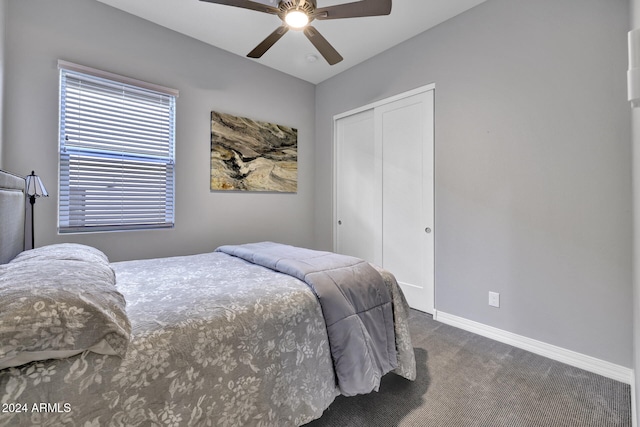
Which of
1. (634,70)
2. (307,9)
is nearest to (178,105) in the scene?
(307,9)

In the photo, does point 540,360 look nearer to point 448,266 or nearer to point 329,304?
point 448,266

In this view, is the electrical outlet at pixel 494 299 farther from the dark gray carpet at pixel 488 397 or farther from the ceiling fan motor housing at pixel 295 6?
the ceiling fan motor housing at pixel 295 6

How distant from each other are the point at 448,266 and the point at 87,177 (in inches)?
133

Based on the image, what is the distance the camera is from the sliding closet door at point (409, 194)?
2877 millimetres

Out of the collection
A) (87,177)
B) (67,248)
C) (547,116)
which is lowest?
(67,248)

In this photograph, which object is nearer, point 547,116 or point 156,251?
point 547,116

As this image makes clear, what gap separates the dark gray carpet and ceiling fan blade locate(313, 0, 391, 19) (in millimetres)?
2403

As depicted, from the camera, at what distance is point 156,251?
2842mm

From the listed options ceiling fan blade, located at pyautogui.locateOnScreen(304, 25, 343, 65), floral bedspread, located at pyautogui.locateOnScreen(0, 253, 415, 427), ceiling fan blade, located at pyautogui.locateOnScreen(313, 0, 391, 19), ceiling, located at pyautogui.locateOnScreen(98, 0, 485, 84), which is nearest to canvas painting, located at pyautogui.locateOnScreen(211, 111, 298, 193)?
ceiling, located at pyautogui.locateOnScreen(98, 0, 485, 84)

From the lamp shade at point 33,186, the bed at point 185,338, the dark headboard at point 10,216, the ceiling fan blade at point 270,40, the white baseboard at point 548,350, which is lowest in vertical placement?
the white baseboard at point 548,350

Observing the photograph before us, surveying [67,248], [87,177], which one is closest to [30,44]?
[87,177]

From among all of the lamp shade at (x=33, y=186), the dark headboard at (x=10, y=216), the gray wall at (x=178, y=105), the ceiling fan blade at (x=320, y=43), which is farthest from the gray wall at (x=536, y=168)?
the lamp shade at (x=33, y=186)

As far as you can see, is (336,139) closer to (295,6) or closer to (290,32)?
(290,32)

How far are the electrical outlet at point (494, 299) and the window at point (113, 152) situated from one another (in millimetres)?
3117
